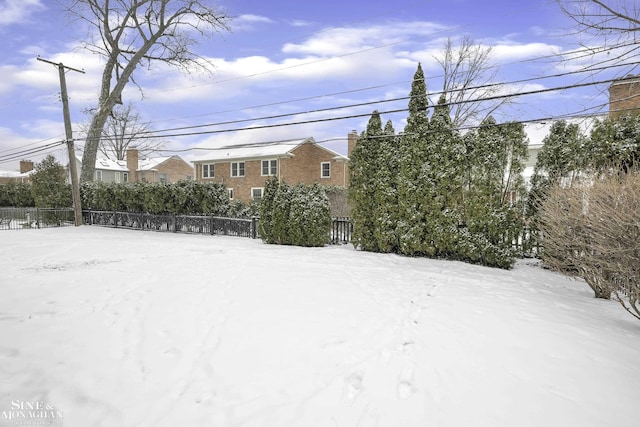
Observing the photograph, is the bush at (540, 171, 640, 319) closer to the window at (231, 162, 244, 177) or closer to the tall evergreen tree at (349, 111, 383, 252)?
the tall evergreen tree at (349, 111, 383, 252)

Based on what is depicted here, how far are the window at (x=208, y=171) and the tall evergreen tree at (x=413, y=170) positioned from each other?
24.9 m

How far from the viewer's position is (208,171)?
106 ft

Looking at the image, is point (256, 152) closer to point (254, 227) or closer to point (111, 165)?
point (254, 227)

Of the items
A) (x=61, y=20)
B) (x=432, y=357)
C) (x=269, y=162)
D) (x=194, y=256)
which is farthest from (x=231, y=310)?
(x=61, y=20)

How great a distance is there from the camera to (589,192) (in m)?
5.96

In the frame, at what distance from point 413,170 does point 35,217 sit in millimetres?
21458

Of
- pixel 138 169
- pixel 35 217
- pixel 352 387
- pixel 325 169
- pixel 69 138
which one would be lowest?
pixel 352 387

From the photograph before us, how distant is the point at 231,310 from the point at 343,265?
398 centimetres

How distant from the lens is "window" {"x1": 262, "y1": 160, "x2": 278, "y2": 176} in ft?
95.8

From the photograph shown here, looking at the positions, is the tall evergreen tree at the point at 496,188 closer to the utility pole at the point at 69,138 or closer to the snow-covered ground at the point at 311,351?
the snow-covered ground at the point at 311,351

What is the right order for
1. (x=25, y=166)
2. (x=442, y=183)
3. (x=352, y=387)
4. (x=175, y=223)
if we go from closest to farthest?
(x=352, y=387), (x=442, y=183), (x=175, y=223), (x=25, y=166)

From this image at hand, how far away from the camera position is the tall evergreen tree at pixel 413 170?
10148 millimetres

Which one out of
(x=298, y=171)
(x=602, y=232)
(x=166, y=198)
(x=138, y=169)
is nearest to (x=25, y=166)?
(x=138, y=169)

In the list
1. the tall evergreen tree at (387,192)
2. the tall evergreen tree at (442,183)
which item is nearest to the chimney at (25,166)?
the tall evergreen tree at (387,192)
